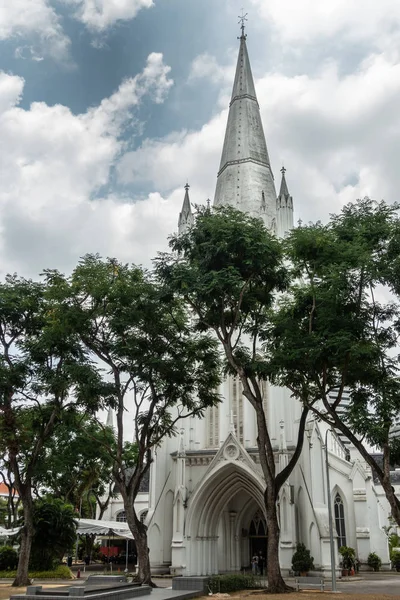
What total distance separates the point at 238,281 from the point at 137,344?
215 inches

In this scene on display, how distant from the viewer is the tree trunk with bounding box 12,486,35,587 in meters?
22.8

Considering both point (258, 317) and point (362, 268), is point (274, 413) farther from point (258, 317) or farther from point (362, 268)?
point (362, 268)

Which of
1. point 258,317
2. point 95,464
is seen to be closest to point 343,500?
point 95,464

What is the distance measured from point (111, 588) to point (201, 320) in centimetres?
969

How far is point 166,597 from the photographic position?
634 inches

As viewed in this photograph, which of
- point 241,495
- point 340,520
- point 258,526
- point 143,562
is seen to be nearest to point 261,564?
point 258,526

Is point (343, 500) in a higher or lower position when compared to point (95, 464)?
lower

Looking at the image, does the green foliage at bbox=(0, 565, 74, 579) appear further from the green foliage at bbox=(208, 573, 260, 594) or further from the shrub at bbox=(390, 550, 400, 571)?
the shrub at bbox=(390, 550, 400, 571)

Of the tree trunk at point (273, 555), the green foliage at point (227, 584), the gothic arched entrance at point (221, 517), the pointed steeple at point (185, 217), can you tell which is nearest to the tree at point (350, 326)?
the tree trunk at point (273, 555)

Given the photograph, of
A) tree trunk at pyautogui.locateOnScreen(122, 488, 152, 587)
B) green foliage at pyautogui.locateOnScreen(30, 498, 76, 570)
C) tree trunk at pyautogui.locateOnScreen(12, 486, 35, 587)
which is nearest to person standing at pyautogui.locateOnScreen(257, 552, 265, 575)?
green foliage at pyautogui.locateOnScreen(30, 498, 76, 570)

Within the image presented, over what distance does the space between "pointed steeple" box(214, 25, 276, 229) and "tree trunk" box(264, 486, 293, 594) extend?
83.5ft

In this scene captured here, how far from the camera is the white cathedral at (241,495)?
31.8m

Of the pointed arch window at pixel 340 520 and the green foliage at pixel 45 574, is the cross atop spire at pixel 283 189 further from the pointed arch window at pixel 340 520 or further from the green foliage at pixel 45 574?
the green foliage at pixel 45 574

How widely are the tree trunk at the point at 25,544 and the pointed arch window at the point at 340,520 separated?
21.5 meters
